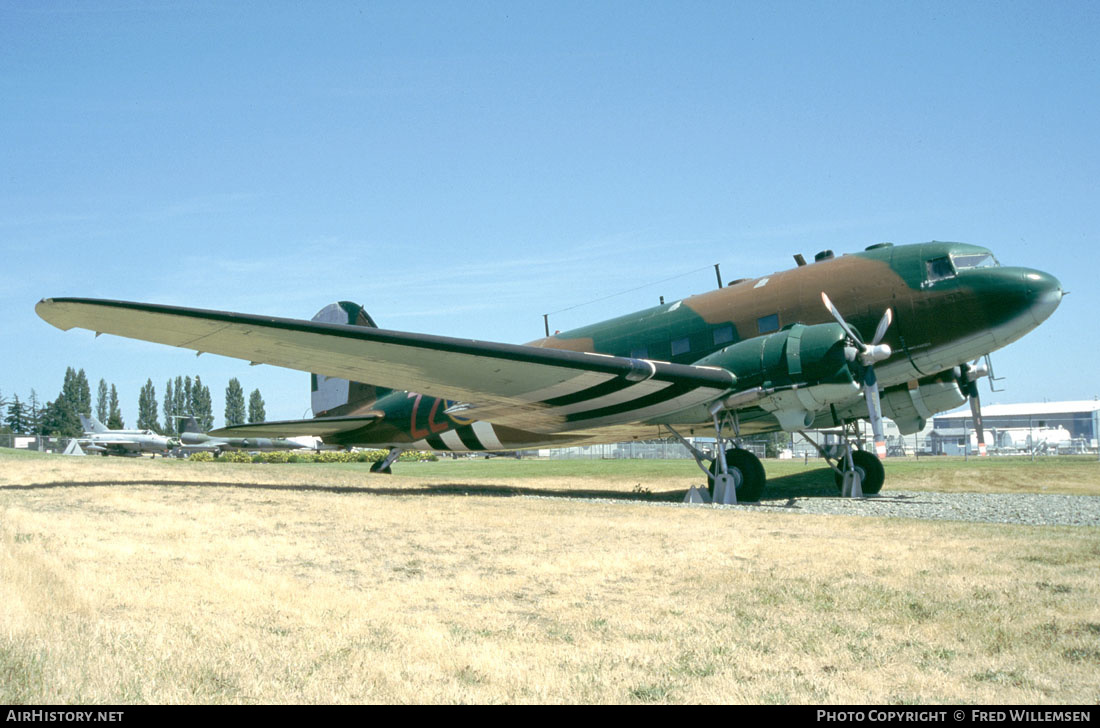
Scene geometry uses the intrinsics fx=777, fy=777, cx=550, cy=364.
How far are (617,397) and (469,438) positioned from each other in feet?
23.7

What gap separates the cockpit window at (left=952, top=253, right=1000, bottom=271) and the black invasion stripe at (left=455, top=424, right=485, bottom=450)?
45.1ft

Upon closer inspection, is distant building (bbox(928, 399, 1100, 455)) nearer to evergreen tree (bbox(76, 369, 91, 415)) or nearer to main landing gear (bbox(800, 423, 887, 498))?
main landing gear (bbox(800, 423, 887, 498))

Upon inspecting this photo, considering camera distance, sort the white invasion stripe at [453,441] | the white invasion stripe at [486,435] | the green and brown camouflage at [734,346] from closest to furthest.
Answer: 1. the green and brown camouflage at [734,346]
2. the white invasion stripe at [486,435]
3. the white invasion stripe at [453,441]

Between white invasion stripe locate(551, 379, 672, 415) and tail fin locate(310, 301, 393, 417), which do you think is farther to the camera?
tail fin locate(310, 301, 393, 417)

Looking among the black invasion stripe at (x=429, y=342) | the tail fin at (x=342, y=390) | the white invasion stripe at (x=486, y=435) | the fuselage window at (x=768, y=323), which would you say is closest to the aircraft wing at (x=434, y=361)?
the black invasion stripe at (x=429, y=342)

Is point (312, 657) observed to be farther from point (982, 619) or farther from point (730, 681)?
point (982, 619)

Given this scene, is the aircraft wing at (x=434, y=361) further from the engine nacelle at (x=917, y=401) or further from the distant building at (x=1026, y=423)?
the distant building at (x=1026, y=423)

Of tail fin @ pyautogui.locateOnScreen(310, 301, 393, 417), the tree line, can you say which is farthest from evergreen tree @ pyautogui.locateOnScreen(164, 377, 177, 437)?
tail fin @ pyautogui.locateOnScreen(310, 301, 393, 417)

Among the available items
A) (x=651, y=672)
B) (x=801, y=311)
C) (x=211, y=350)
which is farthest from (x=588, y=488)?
(x=651, y=672)

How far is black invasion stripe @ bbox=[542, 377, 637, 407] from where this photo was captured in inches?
671

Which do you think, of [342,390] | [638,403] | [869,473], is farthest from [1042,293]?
[342,390]

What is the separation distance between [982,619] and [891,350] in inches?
461

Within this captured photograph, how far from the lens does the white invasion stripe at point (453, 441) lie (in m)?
23.9

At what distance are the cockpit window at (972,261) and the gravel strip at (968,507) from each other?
509 centimetres
